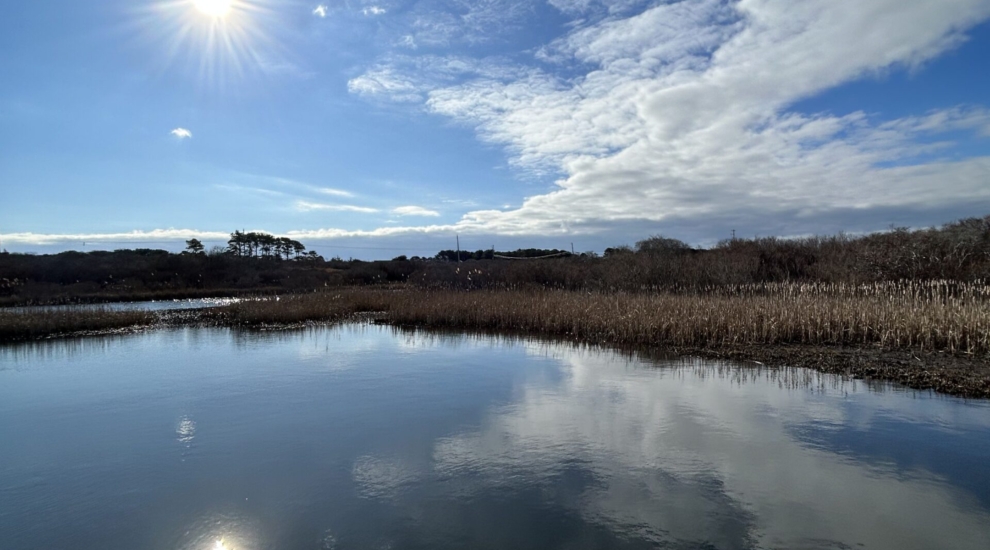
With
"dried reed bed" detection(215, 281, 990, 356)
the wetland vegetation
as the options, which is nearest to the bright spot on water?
the wetland vegetation

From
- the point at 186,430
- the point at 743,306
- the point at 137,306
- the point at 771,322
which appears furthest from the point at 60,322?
the point at 771,322

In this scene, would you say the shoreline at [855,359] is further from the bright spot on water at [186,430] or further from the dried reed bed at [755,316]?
the bright spot on water at [186,430]

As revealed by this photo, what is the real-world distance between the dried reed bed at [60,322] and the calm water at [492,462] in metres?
8.34

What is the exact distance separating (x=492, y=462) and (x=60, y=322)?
58.0ft

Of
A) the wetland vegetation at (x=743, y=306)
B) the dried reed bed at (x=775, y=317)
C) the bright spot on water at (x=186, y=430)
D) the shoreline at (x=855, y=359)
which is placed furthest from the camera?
the dried reed bed at (x=775, y=317)

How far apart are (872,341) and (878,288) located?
96.4 inches

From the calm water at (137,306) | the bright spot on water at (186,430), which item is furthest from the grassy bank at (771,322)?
the bright spot on water at (186,430)

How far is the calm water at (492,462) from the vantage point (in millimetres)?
4305

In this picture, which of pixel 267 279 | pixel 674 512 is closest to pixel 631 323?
pixel 674 512

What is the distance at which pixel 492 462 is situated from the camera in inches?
224

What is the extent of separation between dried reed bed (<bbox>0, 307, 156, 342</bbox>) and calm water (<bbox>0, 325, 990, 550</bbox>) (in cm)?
834

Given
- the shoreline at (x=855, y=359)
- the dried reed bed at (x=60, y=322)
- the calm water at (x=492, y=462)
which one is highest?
the dried reed bed at (x=60, y=322)

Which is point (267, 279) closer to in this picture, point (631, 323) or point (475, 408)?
point (631, 323)

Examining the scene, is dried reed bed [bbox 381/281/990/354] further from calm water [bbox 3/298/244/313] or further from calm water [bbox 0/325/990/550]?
calm water [bbox 3/298/244/313]
